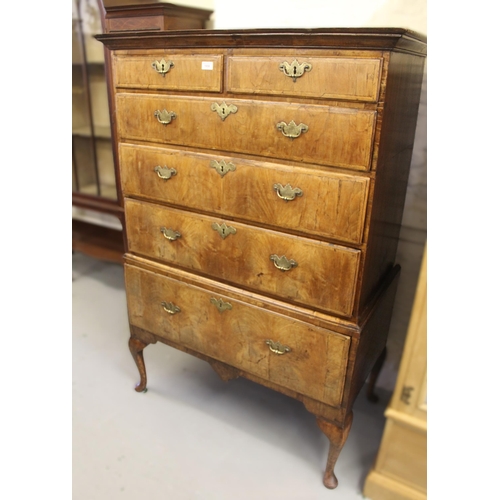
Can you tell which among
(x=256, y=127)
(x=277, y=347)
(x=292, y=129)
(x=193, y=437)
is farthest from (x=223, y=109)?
(x=193, y=437)

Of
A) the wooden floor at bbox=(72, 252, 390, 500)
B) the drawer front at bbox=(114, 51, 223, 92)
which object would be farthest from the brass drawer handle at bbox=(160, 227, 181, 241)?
the wooden floor at bbox=(72, 252, 390, 500)

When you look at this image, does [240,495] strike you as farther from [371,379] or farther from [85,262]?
[85,262]

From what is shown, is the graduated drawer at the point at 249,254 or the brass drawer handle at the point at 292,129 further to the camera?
the graduated drawer at the point at 249,254

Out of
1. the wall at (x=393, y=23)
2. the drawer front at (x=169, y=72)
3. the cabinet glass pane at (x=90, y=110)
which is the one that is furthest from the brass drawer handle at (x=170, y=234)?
the cabinet glass pane at (x=90, y=110)

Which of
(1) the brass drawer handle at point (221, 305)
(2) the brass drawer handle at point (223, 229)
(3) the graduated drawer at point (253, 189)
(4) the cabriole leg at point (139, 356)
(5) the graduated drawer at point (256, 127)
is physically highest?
(5) the graduated drawer at point (256, 127)

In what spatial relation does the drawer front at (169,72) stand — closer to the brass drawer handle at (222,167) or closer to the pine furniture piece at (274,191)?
the pine furniture piece at (274,191)

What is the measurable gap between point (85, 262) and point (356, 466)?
2.58 meters

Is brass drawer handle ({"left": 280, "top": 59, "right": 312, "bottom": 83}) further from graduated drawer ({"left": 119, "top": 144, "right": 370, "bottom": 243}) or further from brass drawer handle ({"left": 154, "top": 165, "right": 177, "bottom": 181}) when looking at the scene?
brass drawer handle ({"left": 154, "top": 165, "right": 177, "bottom": 181})

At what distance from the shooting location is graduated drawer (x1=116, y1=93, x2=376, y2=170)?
1.25m

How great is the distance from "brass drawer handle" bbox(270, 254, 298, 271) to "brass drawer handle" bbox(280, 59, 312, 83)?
21.8 inches

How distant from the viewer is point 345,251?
53.7 inches

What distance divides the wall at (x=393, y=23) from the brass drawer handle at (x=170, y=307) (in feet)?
3.20

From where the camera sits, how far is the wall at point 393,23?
1.66 metres
